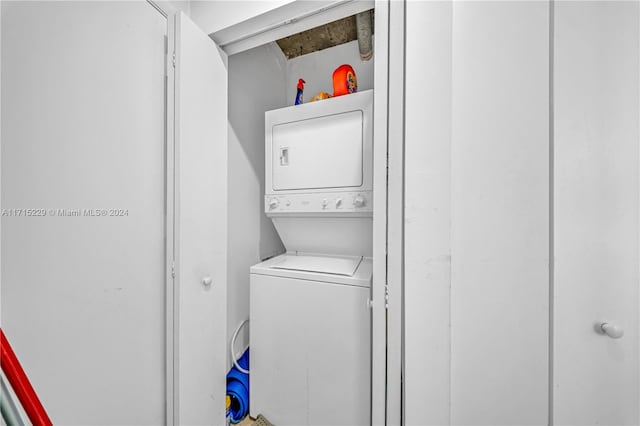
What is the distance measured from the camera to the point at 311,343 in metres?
1.32

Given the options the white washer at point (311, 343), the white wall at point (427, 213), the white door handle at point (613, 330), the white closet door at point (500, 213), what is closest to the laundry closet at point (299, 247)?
the white washer at point (311, 343)

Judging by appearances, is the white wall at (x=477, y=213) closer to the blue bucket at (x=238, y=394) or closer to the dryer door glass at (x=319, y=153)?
the dryer door glass at (x=319, y=153)

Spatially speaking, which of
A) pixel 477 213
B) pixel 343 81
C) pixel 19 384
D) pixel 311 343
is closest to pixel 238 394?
pixel 311 343

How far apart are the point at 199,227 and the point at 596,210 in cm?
153

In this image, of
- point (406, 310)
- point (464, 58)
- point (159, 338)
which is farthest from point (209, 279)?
point (464, 58)

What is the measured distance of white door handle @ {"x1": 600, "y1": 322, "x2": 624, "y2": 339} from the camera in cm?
69

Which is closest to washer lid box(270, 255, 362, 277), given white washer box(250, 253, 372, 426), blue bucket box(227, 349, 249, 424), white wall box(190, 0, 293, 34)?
white washer box(250, 253, 372, 426)

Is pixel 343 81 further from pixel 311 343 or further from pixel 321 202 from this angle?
pixel 311 343

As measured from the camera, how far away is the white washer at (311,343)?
4.04ft

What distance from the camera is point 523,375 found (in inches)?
31.0

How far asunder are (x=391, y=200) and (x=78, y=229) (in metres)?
1.14

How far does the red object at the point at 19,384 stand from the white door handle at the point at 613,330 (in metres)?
1.48

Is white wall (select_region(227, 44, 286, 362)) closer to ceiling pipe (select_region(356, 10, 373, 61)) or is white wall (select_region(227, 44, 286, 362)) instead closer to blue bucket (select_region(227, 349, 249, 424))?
blue bucket (select_region(227, 349, 249, 424))

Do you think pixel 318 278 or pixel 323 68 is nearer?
pixel 318 278
